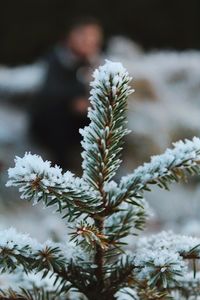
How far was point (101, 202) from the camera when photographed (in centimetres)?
136

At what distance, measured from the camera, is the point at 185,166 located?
132 centimetres

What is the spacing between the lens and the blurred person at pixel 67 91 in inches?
276

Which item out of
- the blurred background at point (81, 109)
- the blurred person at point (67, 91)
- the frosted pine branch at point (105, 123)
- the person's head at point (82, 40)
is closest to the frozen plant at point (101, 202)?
the frosted pine branch at point (105, 123)

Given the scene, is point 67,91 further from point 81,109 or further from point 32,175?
point 32,175

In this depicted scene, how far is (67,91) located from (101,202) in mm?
5681

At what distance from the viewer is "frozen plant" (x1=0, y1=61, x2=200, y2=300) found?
4.22 feet

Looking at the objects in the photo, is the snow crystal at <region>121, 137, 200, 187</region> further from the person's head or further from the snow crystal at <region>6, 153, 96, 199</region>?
the person's head

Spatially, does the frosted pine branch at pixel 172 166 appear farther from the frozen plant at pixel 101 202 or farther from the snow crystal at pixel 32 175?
the snow crystal at pixel 32 175

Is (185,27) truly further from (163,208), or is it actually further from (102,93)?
(102,93)

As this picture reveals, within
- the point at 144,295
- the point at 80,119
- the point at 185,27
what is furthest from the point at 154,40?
the point at 144,295

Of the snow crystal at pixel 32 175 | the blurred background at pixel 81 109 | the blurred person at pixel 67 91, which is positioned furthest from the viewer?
the blurred person at pixel 67 91

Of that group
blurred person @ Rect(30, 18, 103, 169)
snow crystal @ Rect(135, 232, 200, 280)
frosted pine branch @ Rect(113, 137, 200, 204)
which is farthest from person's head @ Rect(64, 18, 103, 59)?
frosted pine branch @ Rect(113, 137, 200, 204)

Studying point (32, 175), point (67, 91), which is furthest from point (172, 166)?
point (67, 91)

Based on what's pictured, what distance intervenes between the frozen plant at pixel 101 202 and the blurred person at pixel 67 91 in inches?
217
